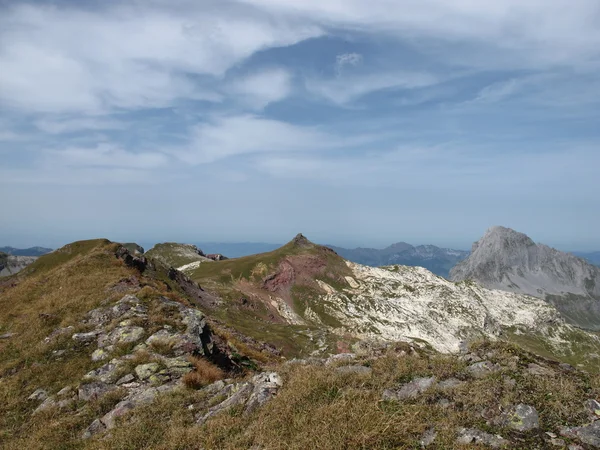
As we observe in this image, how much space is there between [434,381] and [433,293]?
448 feet

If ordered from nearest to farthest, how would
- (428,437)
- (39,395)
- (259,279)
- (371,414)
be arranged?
1. (428,437)
2. (371,414)
3. (39,395)
4. (259,279)

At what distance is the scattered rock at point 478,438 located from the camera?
10.0 m

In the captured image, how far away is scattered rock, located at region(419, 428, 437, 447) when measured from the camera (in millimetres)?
10180

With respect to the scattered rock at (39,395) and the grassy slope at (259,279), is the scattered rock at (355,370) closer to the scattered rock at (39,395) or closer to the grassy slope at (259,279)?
the scattered rock at (39,395)

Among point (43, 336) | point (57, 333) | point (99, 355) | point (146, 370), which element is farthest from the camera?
point (43, 336)

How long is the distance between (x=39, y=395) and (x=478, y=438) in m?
22.2

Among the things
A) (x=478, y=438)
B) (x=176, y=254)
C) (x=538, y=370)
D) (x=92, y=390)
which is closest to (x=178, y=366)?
(x=92, y=390)

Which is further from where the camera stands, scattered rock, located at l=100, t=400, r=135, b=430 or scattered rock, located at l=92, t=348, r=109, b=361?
scattered rock, located at l=92, t=348, r=109, b=361

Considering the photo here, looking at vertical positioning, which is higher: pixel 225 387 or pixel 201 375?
pixel 225 387

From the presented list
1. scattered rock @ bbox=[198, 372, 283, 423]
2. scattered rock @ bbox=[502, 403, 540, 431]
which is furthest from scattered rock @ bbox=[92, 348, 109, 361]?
scattered rock @ bbox=[502, 403, 540, 431]

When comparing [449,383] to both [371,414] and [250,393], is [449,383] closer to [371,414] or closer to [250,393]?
[371,414]

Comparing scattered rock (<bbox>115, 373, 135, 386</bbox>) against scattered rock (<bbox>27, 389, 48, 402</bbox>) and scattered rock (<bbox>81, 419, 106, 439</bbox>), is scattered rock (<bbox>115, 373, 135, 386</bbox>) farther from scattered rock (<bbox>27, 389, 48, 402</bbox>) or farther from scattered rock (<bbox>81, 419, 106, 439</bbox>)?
scattered rock (<bbox>27, 389, 48, 402</bbox>)

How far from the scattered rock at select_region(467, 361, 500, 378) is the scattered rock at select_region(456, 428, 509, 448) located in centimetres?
364

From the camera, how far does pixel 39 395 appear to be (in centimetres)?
2025
